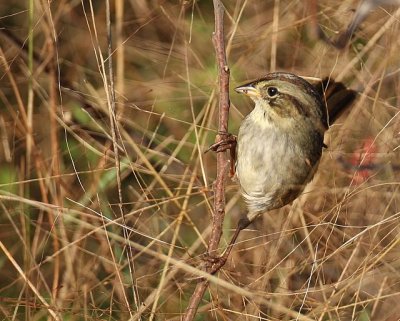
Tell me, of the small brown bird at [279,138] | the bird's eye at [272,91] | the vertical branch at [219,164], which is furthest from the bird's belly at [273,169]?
the vertical branch at [219,164]

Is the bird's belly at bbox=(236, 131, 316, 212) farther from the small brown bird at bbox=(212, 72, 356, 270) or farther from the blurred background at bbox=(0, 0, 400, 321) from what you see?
the blurred background at bbox=(0, 0, 400, 321)

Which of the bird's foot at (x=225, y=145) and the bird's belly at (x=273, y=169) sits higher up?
the bird's foot at (x=225, y=145)

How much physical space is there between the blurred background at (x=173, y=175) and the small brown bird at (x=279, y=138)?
0.12 metres

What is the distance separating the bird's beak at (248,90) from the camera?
7.25 ft

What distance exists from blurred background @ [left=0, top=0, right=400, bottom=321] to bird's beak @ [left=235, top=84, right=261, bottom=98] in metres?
0.17

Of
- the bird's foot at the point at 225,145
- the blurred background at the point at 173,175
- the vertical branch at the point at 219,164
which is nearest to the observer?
the vertical branch at the point at 219,164

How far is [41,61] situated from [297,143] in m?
0.99

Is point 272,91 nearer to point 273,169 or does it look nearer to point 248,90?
point 248,90

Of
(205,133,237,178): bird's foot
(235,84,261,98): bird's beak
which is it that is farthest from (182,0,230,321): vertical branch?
(235,84,261,98): bird's beak

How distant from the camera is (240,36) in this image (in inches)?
117

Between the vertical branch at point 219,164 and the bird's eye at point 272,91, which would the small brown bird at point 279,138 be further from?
the vertical branch at point 219,164

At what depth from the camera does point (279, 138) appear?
2295 mm

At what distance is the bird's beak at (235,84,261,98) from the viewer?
221 cm

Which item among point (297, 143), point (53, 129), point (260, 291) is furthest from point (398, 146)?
point (53, 129)
